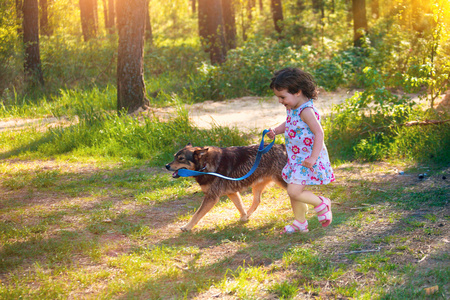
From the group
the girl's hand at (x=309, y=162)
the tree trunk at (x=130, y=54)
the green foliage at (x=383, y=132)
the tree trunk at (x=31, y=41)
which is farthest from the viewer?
the tree trunk at (x=31, y=41)

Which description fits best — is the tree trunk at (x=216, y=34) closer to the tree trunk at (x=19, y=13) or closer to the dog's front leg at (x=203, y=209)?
the tree trunk at (x=19, y=13)

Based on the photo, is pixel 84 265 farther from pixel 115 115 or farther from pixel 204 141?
pixel 115 115

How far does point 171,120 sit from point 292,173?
5.17 meters

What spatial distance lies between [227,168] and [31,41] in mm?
12552

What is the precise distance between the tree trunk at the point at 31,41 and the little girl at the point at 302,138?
41.7 feet

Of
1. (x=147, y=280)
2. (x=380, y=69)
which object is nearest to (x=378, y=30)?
(x=380, y=69)

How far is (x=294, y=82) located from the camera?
4.52m

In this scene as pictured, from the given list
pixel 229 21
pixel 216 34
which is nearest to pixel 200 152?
pixel 216 34

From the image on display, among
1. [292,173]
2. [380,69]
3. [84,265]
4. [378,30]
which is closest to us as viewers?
[84,265]

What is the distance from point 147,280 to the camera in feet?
13.0

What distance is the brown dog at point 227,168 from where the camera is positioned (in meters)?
5.30

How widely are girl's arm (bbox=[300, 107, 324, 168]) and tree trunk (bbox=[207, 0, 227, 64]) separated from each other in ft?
41.3

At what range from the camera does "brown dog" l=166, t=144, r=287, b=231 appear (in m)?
5.30

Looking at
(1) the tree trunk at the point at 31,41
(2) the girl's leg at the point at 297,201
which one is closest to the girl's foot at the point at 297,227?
(2) the girl's leg at the point at 297,201
